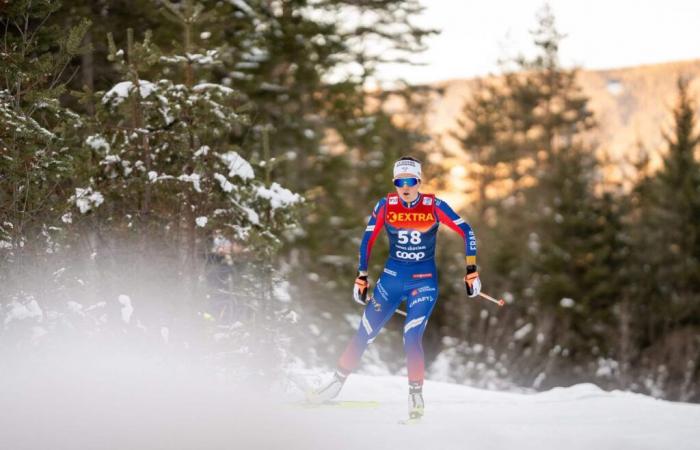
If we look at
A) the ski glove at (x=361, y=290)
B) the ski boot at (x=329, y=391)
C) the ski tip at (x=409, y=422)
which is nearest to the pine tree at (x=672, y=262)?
the ski boot at (x=329, y=391)

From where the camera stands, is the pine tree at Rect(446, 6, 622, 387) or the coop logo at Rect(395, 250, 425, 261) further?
the pine tree at Rect(446, 6, 622, 387)

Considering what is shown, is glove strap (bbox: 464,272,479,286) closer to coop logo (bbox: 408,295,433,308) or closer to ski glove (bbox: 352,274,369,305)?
coop logo (bbox: 408,295,433,308)

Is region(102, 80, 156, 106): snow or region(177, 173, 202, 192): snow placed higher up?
region(102, 80, 156, 106): snow

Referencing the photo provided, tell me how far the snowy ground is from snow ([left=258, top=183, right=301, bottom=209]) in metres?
2.20

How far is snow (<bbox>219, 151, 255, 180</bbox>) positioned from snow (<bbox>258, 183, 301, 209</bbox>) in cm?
26

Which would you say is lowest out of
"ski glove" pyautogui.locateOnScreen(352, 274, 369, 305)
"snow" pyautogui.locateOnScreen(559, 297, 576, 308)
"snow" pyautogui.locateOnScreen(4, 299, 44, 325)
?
"snow" pyautogui.locateOnScreen(559, 297, 576, 308)

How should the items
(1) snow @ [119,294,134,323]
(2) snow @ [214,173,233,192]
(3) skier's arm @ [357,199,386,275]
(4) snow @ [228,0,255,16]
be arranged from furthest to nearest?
(4) snow @ [228,0,255,16] < (2) snow @ [214,173,233,192] < (1) snow @ [119,294,134,323] < (3) skier's arm @ [357,199,386,275]

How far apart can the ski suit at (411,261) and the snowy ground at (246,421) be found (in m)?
0.78

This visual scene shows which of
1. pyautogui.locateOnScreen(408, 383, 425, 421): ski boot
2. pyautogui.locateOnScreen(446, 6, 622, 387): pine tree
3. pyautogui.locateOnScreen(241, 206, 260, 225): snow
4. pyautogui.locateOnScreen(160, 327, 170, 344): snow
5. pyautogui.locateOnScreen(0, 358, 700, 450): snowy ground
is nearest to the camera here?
pyautogui.locateOnScreen(0, 358, 700, 450): snowy ground

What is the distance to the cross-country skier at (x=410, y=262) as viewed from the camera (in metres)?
6.82

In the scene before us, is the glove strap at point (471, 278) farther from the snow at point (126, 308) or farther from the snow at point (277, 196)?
the snow at point (126, 308)

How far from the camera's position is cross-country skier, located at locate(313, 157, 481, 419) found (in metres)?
6.82

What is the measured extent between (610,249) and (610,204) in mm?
1704

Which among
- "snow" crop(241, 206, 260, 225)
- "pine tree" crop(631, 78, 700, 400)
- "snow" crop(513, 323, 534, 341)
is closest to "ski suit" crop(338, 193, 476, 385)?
"snow" crop(241, 206, 260, 225)
